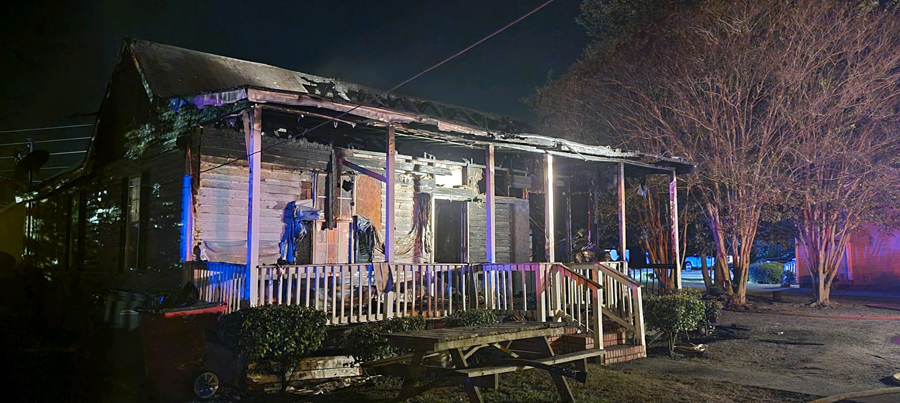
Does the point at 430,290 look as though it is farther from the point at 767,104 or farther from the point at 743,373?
the point at 767,104

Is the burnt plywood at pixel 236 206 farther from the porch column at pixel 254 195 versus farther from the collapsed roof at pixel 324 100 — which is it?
the porch column at pixel 254 195

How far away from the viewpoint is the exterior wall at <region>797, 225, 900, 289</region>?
26.6 m

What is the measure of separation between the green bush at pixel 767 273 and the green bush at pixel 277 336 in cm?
3249

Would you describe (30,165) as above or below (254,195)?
above

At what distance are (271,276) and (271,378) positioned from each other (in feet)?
5.54

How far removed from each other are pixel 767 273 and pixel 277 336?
109 ft

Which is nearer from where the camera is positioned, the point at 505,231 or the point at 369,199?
the point at 369,199

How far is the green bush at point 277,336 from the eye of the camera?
7492 mm

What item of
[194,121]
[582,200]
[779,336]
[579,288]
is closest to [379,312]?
[579,288]

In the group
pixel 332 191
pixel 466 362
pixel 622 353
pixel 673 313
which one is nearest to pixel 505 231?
pixel 332 191

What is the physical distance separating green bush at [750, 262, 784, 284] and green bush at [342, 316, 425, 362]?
1225 inches

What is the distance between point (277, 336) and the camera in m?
7.55

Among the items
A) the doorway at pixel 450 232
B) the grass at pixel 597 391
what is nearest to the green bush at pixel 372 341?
the grass at pixel 597 391

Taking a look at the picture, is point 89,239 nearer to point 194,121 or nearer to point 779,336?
point 194,121
